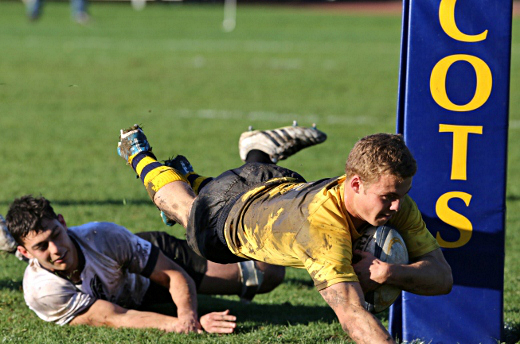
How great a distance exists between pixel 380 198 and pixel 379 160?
7.0 inches

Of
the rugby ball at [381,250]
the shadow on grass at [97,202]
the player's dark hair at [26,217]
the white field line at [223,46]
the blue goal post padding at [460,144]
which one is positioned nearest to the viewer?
the rugby ball at [381,250]

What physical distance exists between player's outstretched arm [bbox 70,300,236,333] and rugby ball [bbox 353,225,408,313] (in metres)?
1.20

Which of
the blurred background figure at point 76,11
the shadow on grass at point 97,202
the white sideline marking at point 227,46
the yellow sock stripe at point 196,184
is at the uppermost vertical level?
the blurred background figure at point 76,11

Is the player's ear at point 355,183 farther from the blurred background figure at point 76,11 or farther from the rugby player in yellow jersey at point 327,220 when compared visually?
the blurred background figure at point 76,11

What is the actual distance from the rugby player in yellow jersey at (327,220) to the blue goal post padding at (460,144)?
1.57 feet

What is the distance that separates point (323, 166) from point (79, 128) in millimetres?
4286

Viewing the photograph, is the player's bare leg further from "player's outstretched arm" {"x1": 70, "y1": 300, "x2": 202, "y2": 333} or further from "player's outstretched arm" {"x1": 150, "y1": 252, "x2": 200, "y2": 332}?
"player's outstretched arm" {"x1": 70, "y1": 300, "x2": 202, "y2": 333}

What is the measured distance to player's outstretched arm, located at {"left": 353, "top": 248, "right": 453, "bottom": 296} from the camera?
3945 millimetres

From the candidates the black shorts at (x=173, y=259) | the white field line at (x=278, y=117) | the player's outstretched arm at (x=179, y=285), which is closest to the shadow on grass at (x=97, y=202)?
the black shorts at (x=173, y=259)

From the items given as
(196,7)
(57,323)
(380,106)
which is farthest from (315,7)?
(57,323)

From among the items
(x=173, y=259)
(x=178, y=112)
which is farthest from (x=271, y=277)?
(x=178, y=112)

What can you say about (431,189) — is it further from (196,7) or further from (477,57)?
(196,7)

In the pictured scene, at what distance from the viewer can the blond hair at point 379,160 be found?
365cm

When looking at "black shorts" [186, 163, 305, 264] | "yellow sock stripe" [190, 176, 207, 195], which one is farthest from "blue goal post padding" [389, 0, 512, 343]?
"yellow sock stripe" [190, 176, 207, 195]
